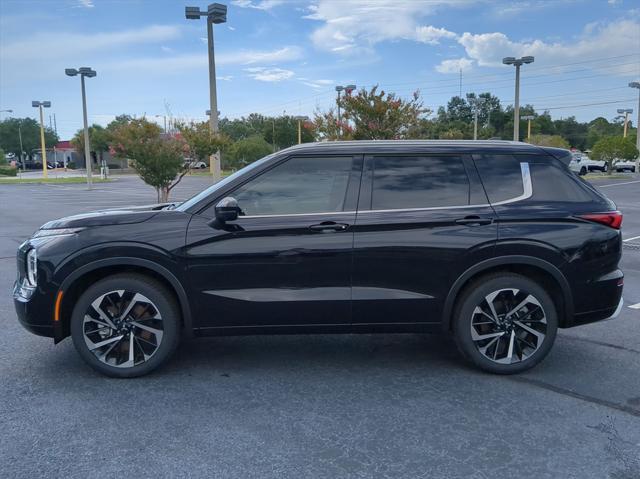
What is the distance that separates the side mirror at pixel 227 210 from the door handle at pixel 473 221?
5.53ft

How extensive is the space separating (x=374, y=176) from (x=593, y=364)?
7.94 ft

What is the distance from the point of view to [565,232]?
176 inches

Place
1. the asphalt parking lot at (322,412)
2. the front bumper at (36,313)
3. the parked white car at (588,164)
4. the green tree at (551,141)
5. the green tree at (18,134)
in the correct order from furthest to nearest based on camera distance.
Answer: the green tree at (18,134) → the green tree at (551,141) → the parked white car at (588,164) → the front bumper at (36,313) → the asphalt parking lot at (322,412)

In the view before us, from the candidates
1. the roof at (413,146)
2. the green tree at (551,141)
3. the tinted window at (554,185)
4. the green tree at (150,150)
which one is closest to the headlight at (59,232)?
the roof at (413,146)

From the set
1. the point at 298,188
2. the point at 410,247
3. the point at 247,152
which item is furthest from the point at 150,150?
the point at 247,152

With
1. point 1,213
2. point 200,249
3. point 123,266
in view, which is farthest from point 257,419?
point 1,213

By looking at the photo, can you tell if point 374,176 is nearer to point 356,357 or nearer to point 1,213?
point 356,357

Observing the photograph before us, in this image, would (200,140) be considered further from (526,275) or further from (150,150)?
(526,275)

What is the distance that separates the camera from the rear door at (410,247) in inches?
172

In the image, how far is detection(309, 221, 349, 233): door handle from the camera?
433 centimetres

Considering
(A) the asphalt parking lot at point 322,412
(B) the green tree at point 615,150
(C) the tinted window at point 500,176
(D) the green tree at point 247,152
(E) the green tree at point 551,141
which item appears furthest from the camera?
(E) the green tree at point 551,141

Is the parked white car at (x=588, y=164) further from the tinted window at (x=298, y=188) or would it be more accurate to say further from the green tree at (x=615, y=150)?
the tinted window at (x=298, y=188)

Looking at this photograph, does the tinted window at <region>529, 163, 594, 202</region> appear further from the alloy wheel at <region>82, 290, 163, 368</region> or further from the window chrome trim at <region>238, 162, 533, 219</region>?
the alloy wheel at <region>82, 290, 163, 368</region>

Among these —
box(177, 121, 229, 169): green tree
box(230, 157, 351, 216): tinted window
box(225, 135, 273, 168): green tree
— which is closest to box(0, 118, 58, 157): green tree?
box(225, 135, 273, 168): green tree
